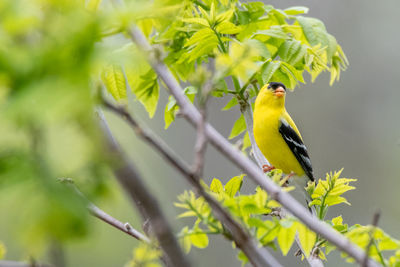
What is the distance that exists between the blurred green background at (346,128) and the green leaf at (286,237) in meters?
6.87

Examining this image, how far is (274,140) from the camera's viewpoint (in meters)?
3.85

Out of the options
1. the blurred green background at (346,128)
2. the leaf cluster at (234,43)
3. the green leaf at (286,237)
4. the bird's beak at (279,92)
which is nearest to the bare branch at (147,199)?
the green leaf at (286,237)

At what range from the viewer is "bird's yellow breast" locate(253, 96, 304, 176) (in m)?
3.84

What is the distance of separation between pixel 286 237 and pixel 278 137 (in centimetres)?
269

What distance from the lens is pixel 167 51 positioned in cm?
209

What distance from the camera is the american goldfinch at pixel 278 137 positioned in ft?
12.6

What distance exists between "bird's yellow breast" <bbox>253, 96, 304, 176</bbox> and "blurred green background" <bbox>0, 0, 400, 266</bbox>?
4.16 meters

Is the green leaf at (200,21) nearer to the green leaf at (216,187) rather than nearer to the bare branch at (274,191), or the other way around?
the green leaf at (216,187)

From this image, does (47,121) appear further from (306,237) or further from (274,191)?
(306,237)

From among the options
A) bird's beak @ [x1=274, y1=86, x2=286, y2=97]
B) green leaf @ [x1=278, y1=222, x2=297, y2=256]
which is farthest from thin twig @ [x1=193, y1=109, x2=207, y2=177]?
bird's beak @ [x1=274, y1=86, x2=286, y2=97]

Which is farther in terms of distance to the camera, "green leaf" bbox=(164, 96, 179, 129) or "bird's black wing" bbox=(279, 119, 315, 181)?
"bird's black wing" bbox=(279, 119, 315, 181)

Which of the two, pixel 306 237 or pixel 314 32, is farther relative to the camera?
pixel 314 32

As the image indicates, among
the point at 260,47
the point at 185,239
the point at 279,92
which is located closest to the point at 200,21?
the point at 260,47

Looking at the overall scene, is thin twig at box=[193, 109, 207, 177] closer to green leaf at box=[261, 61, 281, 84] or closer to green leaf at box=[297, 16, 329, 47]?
green leaf at box=[261, 61, 281, 84]
